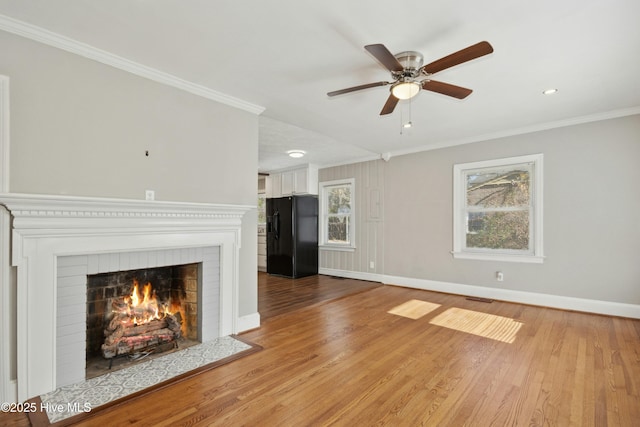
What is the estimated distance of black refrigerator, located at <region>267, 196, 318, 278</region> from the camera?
20.9 feet

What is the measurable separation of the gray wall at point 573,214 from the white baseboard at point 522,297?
7 centimetres

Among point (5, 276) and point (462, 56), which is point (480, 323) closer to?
point (462, 56)

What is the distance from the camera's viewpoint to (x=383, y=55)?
195cm

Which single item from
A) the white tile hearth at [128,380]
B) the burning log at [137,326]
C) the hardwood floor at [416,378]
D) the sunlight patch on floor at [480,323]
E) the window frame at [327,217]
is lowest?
the sunlight patch on floor at [480,323]

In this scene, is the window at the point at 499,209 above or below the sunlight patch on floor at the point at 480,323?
above

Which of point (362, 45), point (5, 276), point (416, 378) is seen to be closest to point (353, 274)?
point (416, 378)

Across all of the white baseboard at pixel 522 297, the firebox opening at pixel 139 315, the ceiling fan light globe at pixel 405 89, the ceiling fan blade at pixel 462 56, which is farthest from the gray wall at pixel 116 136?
the white baseboard at pixel 522 297

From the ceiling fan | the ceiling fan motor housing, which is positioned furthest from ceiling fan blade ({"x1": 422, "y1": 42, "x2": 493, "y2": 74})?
the ceiling fan motor housing

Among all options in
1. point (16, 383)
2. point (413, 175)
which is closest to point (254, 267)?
point (16, 383)

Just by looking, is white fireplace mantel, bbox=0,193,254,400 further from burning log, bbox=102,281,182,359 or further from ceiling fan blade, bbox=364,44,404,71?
ceiling fan blade, bbox=364,44,404,71

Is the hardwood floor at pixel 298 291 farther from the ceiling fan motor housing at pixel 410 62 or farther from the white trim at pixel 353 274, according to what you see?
the ceiling fan motor housing at pixel 410 62

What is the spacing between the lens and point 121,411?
1857 millimetres

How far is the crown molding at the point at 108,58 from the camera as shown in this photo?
2.00 meters

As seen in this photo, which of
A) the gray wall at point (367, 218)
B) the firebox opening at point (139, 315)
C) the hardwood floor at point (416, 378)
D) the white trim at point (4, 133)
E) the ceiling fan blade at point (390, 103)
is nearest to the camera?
the hardwood floor at point (416, 378)
